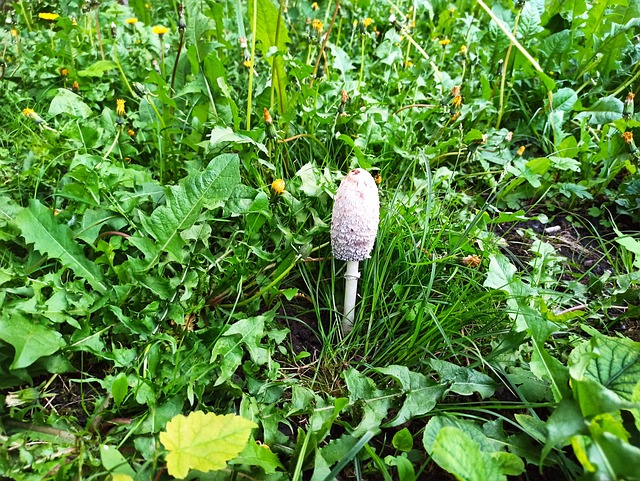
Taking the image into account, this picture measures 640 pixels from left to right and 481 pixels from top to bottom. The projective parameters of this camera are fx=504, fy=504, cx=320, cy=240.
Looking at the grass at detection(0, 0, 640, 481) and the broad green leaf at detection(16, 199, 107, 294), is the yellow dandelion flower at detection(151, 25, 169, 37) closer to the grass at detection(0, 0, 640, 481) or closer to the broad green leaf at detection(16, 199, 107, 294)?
the grass at detection(0, 0, 640, 481)

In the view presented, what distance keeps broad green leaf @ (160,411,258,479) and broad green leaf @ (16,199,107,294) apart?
59 cm

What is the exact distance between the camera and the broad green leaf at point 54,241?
156 cm

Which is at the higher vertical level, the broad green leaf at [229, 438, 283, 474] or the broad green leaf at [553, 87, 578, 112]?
the broad green leaf at [553, 87, 578, 112]

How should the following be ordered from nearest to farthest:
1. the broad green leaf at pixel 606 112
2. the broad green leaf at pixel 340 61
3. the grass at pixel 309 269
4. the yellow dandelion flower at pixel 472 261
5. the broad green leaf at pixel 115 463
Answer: the broad green leaf at pixel 115 463 < the grass at pixel 309 269 < the yellow dandelion flower at pixel 472 261 < the broad green leaf at pixel 606 112 < the broad green leaf at pixel 340 61

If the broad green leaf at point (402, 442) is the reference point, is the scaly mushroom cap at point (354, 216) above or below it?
above

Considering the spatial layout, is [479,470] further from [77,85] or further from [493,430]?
[77,85]

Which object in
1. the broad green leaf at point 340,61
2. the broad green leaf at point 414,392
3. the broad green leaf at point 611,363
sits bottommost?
the broad green leaf at point 414,392

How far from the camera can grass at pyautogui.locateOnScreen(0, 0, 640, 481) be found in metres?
1.25

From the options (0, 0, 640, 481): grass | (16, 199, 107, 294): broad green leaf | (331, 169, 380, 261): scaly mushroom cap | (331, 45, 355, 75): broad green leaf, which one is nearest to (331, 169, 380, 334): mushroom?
(331, 169, 380, 261): scaly mushroom cap

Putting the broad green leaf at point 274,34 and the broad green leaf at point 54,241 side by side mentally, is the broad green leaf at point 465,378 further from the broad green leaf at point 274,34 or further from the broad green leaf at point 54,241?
the broad green leaf at point 274,34

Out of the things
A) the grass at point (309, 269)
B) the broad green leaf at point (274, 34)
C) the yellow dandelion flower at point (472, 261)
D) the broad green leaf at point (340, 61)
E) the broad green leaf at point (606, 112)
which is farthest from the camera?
the broad green leaf at point (340, 61)

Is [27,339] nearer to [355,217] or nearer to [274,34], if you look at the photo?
[355,217]

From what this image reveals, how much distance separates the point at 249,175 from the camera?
6.59 feet

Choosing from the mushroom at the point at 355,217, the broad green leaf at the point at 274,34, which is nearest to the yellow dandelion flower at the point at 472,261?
the mushroom at the point at 355,217
